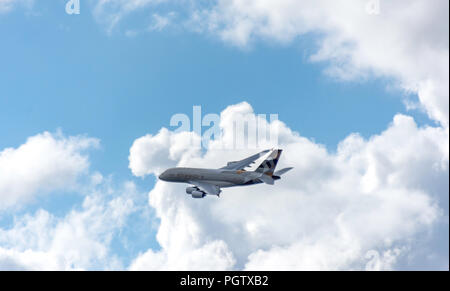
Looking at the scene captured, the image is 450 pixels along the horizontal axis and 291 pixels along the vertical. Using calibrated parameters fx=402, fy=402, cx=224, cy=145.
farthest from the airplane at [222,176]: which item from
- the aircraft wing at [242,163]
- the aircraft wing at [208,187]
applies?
the aircraft wing at [242,163]

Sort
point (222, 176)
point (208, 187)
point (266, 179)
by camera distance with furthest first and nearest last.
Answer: point (222, 176), point (266, 179), point (208, 187)

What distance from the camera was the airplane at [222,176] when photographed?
144375 millimetres

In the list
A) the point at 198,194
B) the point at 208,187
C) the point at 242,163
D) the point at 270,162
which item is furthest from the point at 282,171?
the point at 198,194

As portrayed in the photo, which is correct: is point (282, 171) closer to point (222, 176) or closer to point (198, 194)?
point (222, 176)

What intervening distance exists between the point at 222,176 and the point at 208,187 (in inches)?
292

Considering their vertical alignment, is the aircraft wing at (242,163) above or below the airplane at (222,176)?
above

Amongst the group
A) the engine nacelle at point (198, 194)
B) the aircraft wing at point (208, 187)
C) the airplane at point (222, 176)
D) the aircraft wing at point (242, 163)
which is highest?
the aircraft wing at point (242, 163)

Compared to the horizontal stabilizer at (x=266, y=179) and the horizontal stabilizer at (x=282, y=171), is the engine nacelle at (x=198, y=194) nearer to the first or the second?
the horizontal stabilizer at (x=266, y=179)

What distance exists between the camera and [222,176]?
148 metres
